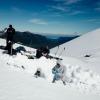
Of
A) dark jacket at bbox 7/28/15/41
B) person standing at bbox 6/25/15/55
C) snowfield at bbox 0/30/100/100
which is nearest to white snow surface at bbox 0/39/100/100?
snowfield at bbox 0/30/100/100

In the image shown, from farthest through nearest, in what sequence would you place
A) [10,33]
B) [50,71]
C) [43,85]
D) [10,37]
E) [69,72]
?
[10,37] → [10,33] → [50,71] → [69,72] → [43,85]

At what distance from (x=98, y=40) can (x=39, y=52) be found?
5228cm

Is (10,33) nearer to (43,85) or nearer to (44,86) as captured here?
(43,85)

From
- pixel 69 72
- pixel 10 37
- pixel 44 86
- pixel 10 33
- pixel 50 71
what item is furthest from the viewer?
pixel 10 37

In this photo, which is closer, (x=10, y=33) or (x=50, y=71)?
(x=50, y=71)

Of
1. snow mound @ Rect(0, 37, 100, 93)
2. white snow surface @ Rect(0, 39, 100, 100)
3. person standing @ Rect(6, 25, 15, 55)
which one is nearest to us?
white snow surface @ Rect(0, 39, 100, 100)

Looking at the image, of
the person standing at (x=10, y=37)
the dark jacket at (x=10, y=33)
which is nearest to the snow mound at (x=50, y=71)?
the person standing at (x=10, y=37)

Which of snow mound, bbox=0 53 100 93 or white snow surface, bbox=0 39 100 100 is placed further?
snow mound, bbox=0 53 100 93

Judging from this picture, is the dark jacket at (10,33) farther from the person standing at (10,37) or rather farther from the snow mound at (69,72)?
the snow mound at (69,72)

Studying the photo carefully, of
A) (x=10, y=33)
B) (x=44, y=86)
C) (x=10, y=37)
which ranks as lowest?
(x=44, y=86)

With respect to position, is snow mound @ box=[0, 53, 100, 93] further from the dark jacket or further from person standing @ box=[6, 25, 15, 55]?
the dark jacket

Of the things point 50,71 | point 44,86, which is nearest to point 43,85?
point 44,86

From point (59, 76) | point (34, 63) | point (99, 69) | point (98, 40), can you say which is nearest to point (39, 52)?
point (34, 63)

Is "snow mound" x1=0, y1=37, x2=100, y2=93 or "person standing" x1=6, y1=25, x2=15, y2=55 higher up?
"person standing" x1=6, y1=25, x2=15, y2=55
